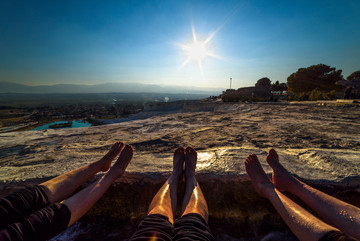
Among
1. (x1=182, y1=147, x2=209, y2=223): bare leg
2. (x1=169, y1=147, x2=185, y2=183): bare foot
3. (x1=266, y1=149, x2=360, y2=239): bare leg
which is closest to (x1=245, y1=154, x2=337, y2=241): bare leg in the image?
(x1=266, y1=149, x2=360, y2=239): bare leg

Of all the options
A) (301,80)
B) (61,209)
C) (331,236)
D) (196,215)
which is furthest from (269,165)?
(301,80)

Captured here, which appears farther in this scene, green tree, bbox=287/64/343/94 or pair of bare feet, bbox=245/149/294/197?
green tree, bbox=287/64/343/94

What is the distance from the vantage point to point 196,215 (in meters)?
0.92

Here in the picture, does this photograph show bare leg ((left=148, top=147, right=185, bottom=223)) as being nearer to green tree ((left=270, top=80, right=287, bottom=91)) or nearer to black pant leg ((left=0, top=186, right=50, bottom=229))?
black pant leg ((left=0, top=186, right=50, bottom=229))

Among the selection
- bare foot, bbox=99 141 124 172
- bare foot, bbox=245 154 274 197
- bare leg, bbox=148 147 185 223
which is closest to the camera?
bare leg, bbox=148 147 185 223

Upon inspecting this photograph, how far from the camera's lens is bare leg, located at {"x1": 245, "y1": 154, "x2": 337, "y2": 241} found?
2.54 ft

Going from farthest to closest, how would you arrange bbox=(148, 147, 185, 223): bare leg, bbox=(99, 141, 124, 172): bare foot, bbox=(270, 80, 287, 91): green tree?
bbox=(270, 80, 287, 91): green tree
bbox=(99, 141, 124, 172): bare foot
bbox=(148, 147, 185, 223): bare leg

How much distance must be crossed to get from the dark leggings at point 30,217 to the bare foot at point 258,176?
139 cm

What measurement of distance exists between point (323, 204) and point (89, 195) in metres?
1.69

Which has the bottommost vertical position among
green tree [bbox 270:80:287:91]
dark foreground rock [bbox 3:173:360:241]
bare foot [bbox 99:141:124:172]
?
dark foreground rock [bbox 3:173:360:241]

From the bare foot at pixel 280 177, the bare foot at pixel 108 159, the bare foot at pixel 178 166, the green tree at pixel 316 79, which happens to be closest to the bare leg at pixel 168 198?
the bare foot at pixel 178 166

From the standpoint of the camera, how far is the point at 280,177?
1184 millimetres

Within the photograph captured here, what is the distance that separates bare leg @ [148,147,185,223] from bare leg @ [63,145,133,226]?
402 mm

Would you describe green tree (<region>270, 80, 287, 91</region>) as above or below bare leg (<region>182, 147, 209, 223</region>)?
above
